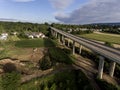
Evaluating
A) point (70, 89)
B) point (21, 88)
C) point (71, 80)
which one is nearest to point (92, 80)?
point (71, 80)

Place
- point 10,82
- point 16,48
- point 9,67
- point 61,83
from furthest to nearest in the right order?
point 16,48 < point 9,67 < point 61,83 < point 10,82

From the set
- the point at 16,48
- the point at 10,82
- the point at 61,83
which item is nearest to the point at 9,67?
the point at 10,82

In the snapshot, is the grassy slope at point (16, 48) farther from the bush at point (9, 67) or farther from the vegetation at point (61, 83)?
the vegetation at point (61, 83)

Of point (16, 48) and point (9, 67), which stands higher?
point (9, 67)

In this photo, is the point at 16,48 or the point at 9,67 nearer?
the point at 9,67

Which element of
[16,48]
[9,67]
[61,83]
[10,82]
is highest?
[10,82]

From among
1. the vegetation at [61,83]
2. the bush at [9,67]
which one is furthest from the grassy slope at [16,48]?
the vegetation at [61,83]

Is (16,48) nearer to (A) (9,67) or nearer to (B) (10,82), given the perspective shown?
(A) (9,67)

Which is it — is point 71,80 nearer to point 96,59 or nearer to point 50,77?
point 50,77

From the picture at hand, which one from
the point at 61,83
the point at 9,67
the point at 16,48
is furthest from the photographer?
the point at 16,48
